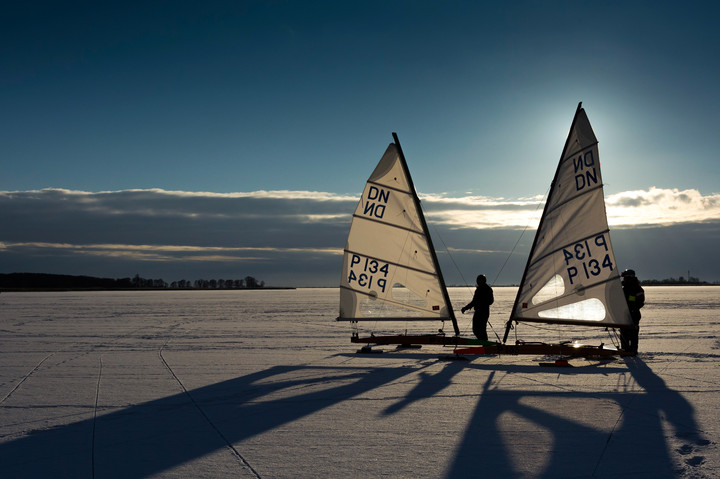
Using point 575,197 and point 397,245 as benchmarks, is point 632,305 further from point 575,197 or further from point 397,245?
point 397,245

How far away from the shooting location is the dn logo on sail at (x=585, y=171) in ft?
37.9

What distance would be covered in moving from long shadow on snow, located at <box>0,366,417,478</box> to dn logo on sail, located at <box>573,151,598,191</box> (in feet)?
18.7

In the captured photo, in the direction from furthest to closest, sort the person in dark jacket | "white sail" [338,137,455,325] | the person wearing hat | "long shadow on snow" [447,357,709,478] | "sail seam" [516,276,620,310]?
1. "white sail" [338,137,455,325]
2. the person in dark jacket
3. the person wearing hat
4. "sail seam" [516,276,620,310]
5. "long shadow on snow" [447,357,709,478]

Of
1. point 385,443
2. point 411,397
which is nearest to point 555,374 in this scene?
point 411,397

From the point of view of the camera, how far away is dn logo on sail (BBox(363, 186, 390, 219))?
13.3 meters

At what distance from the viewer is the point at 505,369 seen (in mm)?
10734

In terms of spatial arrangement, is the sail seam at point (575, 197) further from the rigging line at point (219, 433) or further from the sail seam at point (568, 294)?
the rigging line at point (219, 433)

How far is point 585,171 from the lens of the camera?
11.6 m

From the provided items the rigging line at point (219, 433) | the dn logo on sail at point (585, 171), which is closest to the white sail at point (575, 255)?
the dn logo on sail at point (585, 171)

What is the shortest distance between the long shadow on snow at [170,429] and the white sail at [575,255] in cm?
438

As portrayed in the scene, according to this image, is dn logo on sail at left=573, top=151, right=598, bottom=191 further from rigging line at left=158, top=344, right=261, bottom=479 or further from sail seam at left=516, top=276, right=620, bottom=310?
rigging line at left=158, top=344, right=261, bottom=479

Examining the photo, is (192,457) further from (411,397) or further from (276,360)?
(276,360)

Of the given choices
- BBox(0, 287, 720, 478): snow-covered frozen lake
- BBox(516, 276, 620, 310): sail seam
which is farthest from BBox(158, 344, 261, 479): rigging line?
BBox(516, 276, 620, 310): sail seam

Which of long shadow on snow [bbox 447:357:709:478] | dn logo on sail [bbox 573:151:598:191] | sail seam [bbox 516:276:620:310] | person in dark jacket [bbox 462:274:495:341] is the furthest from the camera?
person in dark jacket [bbox 462:274:495:341]
